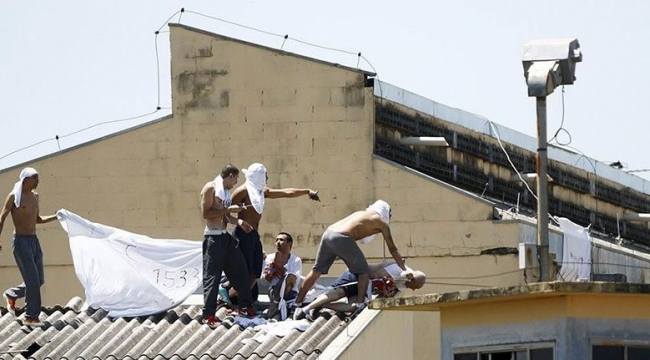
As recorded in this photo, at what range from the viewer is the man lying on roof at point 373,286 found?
24.1 metres

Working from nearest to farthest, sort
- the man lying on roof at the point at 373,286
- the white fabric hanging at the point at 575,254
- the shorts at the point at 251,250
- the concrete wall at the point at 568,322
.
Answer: the concrete wall at the point at 568,322
the man lying on roof at the point at 373,286
the shorts at the point at 251,250
the white fabric hanging at the point at 575,254

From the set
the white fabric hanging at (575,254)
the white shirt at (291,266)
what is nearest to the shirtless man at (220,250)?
the white shirt at (291,266)

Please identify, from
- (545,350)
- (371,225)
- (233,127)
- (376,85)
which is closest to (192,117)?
(233,127)

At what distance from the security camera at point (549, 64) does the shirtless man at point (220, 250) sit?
4412 millimetres

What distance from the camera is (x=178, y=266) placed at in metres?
25.8

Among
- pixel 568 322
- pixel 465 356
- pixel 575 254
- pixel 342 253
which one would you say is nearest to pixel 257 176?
pixel 342 253

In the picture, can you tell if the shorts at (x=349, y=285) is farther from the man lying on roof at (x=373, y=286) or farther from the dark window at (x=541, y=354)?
the dark window at (x=541, y=354)

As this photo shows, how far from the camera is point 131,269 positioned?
84.5ft

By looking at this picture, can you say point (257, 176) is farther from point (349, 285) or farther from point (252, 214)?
point (349, 285)

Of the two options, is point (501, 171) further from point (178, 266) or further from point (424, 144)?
point (178, 266)

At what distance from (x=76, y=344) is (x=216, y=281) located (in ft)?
5.75

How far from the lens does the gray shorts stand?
79.2 feet

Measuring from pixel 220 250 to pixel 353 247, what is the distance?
1.52m

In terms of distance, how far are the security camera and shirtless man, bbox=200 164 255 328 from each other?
174 inches
